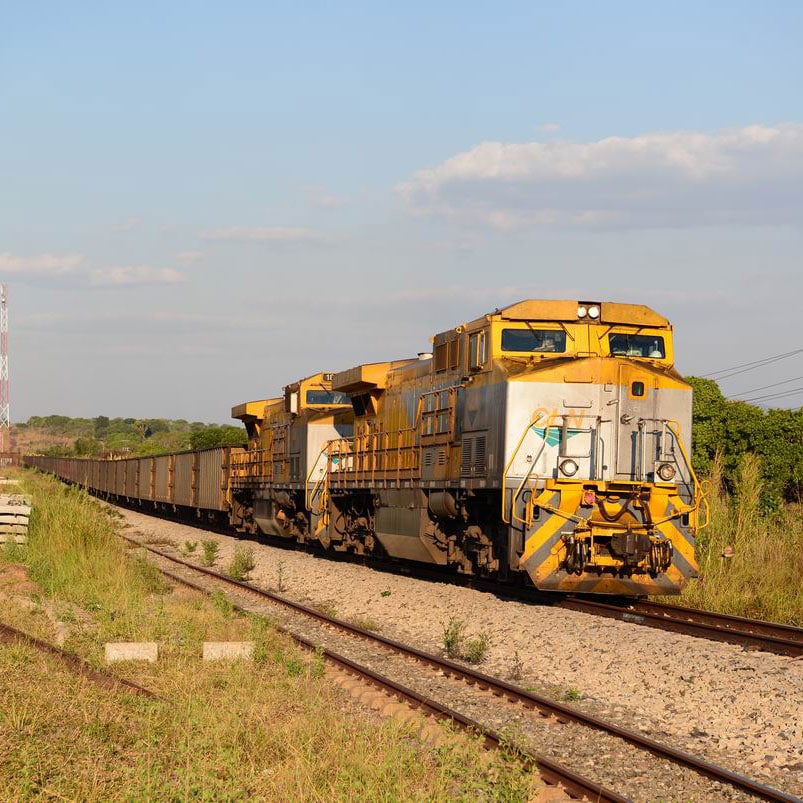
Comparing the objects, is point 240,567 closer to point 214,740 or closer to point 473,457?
point 473,457

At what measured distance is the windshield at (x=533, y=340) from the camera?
14883 millimetres

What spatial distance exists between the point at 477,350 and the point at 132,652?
276 inches

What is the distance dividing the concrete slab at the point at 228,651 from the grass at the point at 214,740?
0.11 meters

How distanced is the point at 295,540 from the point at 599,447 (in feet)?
51.7

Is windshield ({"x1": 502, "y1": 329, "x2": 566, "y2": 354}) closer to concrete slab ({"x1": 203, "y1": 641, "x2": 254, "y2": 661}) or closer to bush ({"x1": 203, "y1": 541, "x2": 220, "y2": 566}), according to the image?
concrete slab ({"x1": 203, "y1": 641, "x2": 254, "y2": 661})

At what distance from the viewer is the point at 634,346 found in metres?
14.9

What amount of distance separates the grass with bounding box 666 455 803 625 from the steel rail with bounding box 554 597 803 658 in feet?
2.51

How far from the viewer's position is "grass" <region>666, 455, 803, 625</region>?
14211 mm

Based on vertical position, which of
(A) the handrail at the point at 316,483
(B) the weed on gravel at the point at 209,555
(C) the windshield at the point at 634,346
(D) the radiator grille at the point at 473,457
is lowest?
(B) the weed on gravel at the point at 209,555

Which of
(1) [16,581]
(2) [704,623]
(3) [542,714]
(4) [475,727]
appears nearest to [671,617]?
(2) [704,623]

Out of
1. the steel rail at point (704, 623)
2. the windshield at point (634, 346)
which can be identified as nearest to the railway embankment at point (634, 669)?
the steel rail at point (704, 623)

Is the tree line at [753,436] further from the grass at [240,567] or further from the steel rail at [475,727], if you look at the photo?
the steel rail at [475,727]

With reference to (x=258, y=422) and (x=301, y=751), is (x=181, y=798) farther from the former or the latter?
(x=258, y=422)

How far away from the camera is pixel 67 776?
632 cm
